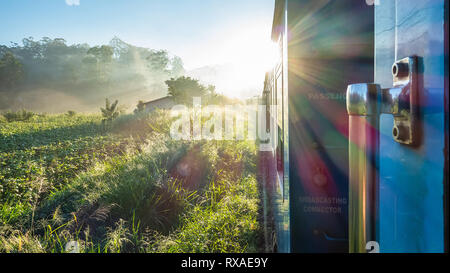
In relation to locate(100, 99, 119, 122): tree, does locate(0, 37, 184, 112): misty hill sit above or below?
above

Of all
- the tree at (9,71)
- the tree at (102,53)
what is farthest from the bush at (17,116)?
the tree at (102,53)

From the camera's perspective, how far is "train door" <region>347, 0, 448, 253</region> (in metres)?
0.57

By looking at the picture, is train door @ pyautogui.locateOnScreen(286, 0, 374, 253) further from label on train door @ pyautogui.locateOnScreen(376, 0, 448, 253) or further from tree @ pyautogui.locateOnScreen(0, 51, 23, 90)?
tree @ pyautogui.locateOnScreen(0, 51, 23, 90)

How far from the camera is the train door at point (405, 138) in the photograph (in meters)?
0.57

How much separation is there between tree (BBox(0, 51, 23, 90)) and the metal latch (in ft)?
228

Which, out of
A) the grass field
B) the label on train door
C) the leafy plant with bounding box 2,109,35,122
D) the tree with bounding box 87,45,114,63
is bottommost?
the grass field

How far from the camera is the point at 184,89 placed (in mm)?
34156

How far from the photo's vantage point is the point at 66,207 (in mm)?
5535

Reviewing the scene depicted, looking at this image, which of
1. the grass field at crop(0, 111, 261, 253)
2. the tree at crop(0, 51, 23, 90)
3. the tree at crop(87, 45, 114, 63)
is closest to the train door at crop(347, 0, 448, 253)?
the grass field at crop(0, 111, 261, 253)

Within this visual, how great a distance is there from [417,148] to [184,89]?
34.8 metres

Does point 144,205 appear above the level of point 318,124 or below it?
below

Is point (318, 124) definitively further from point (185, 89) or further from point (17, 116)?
point (17, 116)

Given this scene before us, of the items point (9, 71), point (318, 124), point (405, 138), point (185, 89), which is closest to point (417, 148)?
point (405, 138)

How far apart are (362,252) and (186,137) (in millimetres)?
9313
